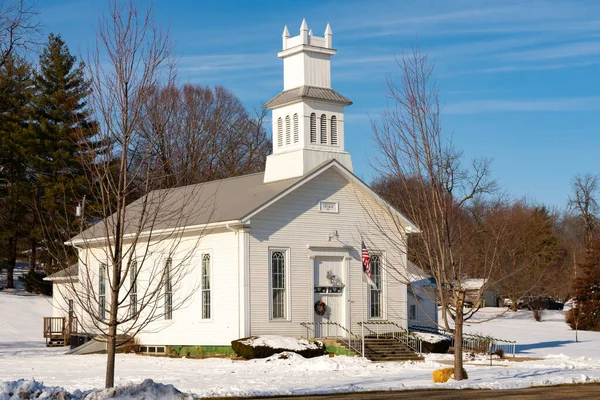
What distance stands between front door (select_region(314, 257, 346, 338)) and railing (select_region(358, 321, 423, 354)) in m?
0.95

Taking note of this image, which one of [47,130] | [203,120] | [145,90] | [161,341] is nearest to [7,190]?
[47,130]

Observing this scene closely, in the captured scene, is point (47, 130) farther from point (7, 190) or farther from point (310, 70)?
point (310, 70)

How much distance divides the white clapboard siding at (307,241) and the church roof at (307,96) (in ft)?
9.31

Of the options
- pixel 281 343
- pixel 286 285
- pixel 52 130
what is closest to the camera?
pixel 281 343

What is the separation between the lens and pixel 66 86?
2149 inches

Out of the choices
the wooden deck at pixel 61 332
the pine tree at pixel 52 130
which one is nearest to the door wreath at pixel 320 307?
the wooden deck at pixel 61 332

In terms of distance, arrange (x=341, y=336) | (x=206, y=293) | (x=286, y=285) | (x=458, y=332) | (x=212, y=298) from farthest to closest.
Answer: (x=341, y=336) < (x=206, y=293) < (x=212, y=298) < (x=286, y=285) < (x=458, y=332)

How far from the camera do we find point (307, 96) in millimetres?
33156

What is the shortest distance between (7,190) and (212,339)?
2914cm

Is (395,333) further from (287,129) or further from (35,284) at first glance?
(35,284)

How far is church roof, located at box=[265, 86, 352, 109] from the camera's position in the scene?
33.4 m

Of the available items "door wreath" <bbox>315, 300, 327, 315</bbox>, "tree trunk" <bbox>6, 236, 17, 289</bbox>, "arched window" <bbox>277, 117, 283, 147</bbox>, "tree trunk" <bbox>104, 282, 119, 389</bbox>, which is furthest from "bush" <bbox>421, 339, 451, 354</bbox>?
"tree trunk" <bbox>6, 236, 17, 289</bbox>

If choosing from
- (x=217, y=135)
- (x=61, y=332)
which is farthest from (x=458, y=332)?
(x=217, y=135)

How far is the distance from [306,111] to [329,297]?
6834 mm
